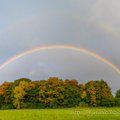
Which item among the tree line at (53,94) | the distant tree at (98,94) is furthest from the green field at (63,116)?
the distant tree at (98,94)

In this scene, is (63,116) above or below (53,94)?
below

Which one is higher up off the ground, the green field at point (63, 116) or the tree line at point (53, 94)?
Answer: the tree line at point (53, 94)

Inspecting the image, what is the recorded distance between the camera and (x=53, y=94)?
98688 millimetres

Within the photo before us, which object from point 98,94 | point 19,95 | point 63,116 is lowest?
point 63,116

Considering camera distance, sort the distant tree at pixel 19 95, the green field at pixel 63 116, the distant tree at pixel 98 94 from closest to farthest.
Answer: the green field at pixel 63 116, the distant tree at pixel 19 95, the distant tree at pixel 98 94

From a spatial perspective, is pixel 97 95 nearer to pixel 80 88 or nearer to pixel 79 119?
pixel 80 88

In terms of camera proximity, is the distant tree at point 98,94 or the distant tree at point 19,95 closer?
the distant tree at point 19,95

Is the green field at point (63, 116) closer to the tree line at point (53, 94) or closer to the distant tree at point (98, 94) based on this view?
the tree line at point (53, 94)

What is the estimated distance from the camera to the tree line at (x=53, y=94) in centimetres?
9818

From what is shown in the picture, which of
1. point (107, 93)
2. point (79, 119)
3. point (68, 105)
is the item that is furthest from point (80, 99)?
point (79, 119)

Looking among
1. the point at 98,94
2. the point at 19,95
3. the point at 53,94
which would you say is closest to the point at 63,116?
the point at 53,94

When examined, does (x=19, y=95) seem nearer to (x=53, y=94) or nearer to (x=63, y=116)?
(x=53, y=94)

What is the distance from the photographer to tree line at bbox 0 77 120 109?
3865 inches

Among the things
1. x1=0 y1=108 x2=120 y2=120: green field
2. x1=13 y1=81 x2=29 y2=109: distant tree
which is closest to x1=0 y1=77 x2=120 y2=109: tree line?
x1=13 y1=81 x2=29 y2=109: distant tree
